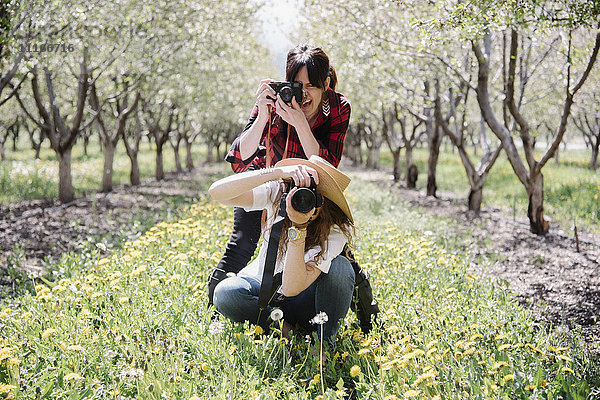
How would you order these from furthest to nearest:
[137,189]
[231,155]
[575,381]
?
[137,189] < [231,155] < [575,381]

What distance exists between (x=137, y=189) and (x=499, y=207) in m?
10.4

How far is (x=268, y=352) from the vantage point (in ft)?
10.8

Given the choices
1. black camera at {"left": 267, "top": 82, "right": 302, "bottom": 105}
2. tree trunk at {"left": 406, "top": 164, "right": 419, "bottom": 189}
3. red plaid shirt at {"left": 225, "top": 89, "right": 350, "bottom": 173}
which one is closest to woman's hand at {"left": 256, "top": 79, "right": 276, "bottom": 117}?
black camera at {"left": 267, "top": 82, "right": 302, "bottom": 105}

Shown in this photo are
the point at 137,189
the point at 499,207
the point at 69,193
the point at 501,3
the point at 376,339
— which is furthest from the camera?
the point at 137,189

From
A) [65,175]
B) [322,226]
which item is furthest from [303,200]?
[65,175]

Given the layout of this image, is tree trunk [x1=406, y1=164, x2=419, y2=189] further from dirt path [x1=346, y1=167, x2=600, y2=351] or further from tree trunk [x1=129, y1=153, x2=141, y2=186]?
tree trunk [x1=129, y1=153, x2=141, y2=186]

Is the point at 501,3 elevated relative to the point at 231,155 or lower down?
elevated

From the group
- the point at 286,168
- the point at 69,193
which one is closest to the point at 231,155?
the point at 286,168

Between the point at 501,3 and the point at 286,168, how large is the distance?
111 inches

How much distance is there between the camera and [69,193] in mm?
11938

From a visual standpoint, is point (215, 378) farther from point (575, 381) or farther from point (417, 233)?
point (417, 233)

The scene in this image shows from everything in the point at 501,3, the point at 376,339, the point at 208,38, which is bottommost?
the point at 376,339

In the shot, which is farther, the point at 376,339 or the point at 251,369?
the point at 376,339

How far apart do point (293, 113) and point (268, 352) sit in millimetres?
1543
